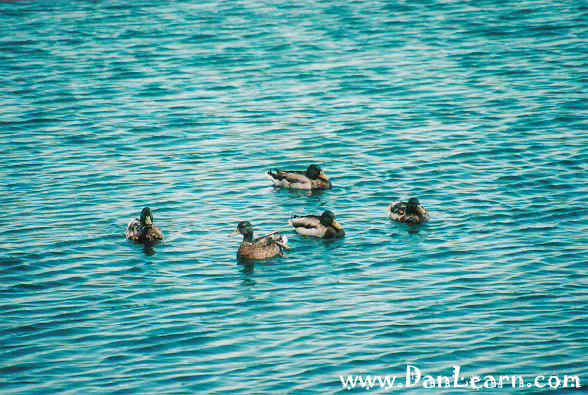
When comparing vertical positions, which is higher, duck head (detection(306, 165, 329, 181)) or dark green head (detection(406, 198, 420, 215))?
duck head (detection(306, 165, 329, 181))

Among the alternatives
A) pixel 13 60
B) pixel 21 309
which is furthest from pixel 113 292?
pixel 13 60

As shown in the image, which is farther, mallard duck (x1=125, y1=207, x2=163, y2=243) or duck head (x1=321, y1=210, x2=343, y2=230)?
duck head (x1=321, y1=210, x2=343, y2=230)

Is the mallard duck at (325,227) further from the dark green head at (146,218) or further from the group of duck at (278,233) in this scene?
the dark green head at (146,218)

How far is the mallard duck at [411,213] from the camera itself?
17047mm

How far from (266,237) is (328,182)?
4740mm

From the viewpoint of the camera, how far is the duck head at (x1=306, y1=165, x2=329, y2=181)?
1989cm

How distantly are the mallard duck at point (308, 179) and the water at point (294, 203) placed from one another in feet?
0.94

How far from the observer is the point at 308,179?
→ 20094mm

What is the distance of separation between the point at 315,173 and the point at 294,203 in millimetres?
948

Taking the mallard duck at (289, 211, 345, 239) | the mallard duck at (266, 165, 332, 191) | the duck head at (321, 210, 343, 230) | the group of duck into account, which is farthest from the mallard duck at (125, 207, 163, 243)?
the mallard duck at (266, 165, 332, 191)

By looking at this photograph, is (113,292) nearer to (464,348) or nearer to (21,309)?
(21,309)

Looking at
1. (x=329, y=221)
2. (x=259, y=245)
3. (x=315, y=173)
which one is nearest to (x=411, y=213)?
(x=329, y=221)

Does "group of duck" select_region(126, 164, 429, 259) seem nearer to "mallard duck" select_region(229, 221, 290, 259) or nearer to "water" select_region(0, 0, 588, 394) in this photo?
"mallard duck" select_region(229, 221, 290, 259)

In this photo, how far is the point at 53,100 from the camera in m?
29.9
